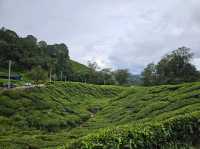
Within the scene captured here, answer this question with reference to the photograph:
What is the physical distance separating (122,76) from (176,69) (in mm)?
42206

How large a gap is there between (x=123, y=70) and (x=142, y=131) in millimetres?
141160

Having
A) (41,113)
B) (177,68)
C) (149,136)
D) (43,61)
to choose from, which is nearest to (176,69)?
(177,68)

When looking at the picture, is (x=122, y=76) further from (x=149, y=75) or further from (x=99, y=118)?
(x=99, y=118)

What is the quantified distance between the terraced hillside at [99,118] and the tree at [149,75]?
19.7 m

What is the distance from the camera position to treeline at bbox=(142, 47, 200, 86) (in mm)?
114400

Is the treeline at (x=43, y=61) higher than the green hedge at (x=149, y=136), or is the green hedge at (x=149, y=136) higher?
the treeline at (x=43, y=61)

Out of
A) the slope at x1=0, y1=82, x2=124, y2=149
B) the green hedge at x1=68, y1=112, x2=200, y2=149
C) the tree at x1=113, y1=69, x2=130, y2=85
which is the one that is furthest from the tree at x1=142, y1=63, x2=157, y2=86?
the green hedge at x1=68, y1=112, x2=200, y2=149

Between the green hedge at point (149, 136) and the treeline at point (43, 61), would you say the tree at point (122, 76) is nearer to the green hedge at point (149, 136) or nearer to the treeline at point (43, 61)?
the treeline at point (43, 61)

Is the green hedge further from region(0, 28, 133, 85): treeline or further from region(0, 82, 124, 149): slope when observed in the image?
region(0, 28, 133, 85): treeline

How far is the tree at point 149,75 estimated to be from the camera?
4903 inches

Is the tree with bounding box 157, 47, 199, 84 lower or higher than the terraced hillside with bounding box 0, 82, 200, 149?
higher

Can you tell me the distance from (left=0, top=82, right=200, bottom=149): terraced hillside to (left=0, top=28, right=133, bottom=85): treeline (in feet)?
122

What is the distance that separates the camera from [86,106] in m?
73.8

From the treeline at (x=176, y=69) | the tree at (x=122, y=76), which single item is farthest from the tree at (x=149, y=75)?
the tree at (x=122, y=76)
